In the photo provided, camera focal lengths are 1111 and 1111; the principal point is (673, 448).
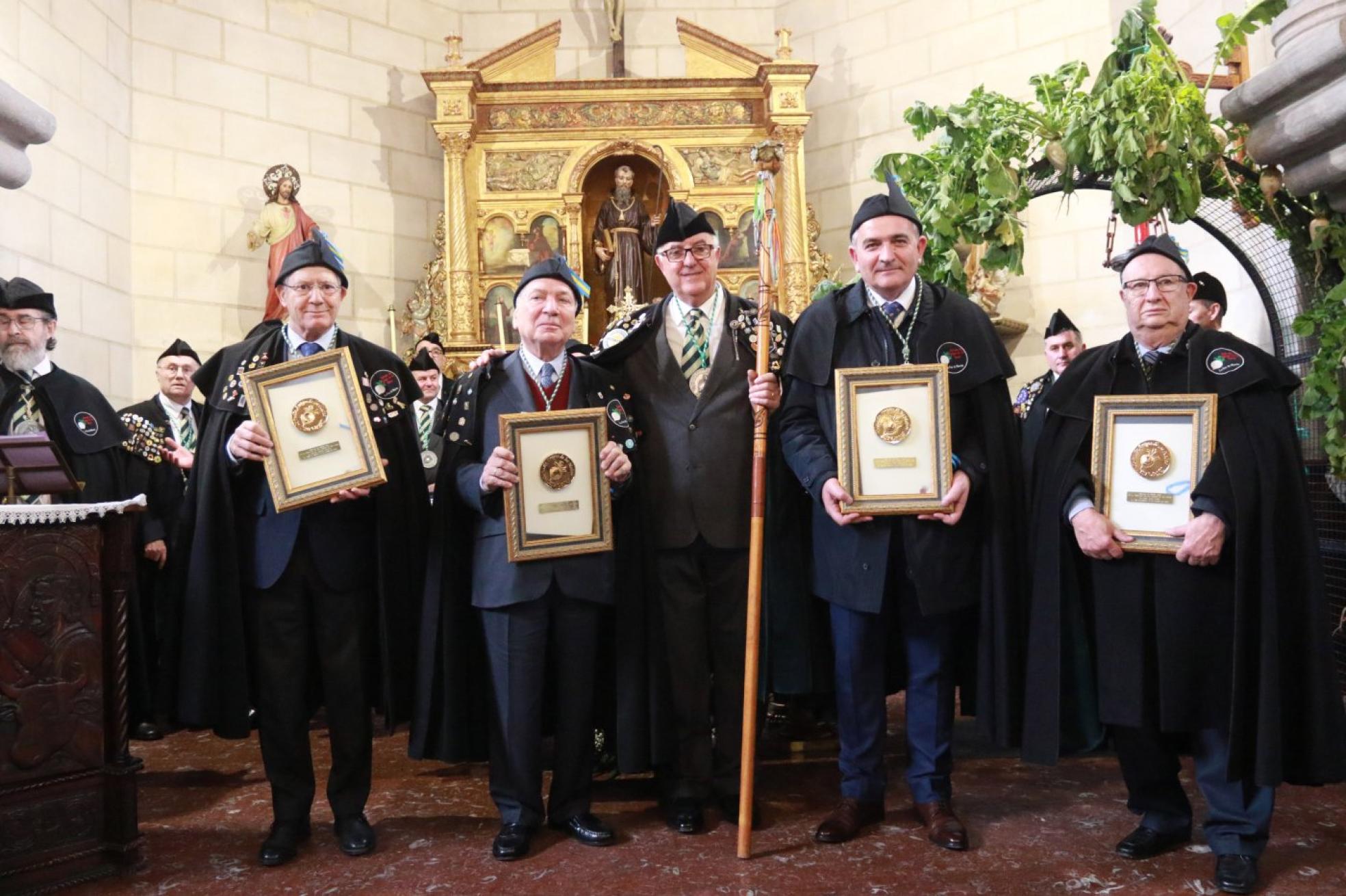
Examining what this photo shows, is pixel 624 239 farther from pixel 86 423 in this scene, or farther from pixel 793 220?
pixel 86 423

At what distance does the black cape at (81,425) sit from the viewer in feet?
14.2

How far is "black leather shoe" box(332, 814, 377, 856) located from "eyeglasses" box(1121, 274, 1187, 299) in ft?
9.16

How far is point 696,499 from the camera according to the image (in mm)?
3533

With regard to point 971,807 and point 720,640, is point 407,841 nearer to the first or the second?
point 720,640

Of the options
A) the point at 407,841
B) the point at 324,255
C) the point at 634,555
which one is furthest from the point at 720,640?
the point at 324,255

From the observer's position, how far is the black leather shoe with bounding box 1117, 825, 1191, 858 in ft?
10.4

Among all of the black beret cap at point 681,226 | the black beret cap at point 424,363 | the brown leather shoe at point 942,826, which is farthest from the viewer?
the black beret cap at point 424,363

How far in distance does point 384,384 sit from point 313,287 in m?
0.37

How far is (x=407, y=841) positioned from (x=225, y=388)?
152 cm

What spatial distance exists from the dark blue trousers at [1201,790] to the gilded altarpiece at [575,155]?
6224mm

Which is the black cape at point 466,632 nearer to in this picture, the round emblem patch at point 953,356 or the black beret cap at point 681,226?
the black beret cap at point 681,226

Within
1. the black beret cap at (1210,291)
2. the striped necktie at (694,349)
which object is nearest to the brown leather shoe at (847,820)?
the striped necktie at (694,349)

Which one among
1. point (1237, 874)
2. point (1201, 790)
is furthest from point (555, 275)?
point (1237, 874)

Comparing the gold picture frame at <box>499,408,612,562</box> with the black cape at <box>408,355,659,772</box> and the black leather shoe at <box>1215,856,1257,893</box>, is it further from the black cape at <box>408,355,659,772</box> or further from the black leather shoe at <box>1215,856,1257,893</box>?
the black leather shoe at <box>1215,856,1257,893</box>
